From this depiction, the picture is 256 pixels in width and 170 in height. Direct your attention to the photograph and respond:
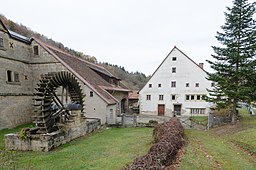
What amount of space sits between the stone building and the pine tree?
33.8 feet

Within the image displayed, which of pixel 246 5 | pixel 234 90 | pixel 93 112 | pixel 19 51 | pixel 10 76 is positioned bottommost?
pixel 93 112

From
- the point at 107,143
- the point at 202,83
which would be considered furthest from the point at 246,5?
Answer: the point at 107,143

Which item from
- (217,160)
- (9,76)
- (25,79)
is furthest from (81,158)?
(25,79)

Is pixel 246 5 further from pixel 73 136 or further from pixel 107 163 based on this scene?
pixel 73 136

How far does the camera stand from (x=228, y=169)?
5961mm

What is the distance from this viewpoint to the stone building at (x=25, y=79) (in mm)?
13953

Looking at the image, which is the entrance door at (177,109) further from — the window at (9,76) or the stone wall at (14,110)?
the window at (9,76)

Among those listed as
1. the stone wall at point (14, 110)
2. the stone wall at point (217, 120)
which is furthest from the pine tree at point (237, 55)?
the stone wall at point (14, 110)

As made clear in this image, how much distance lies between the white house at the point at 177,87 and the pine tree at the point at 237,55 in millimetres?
8377

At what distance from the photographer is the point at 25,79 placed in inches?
647

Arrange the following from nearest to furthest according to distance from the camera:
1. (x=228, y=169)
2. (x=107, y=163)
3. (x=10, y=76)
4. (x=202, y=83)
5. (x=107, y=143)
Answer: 1. (x=228, y=169)
2. (x=107, y=163)
3. (x=107, y=143)
4. (x=10, y=76)
5. (x=202, y=83)

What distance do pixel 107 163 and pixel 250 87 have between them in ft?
42.6

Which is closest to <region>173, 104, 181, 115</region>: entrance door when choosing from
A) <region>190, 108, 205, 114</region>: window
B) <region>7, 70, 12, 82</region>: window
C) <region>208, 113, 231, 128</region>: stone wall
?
<region>190, 108, 205, 114</region>: window

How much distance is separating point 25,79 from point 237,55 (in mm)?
18765
